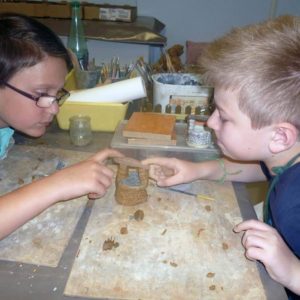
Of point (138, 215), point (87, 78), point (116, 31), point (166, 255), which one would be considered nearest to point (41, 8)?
point (116, 31)

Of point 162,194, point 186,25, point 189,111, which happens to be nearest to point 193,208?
point 162,194

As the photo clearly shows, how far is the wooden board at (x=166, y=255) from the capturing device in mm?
553

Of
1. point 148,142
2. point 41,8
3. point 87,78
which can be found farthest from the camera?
point 41,8

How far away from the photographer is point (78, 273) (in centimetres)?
58

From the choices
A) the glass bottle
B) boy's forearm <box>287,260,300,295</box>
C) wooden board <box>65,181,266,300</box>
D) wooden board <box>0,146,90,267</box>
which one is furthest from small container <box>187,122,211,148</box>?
the glass bottle

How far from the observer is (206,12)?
2.28 m

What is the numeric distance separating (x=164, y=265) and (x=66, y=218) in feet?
0.80

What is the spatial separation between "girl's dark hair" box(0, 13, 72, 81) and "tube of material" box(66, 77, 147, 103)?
0.26 meters

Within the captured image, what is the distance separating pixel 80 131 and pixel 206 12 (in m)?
1.64

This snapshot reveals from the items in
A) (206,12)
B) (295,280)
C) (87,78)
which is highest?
(206,12)

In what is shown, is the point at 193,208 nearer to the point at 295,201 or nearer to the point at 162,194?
the point at 162,194

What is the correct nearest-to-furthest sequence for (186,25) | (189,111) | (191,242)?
(191,242) < (189,111) < (186,25)

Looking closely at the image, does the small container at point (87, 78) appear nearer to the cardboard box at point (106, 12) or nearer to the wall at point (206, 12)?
the cardboard box at point (106, 12)

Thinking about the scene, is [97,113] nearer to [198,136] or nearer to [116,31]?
[198,136]
